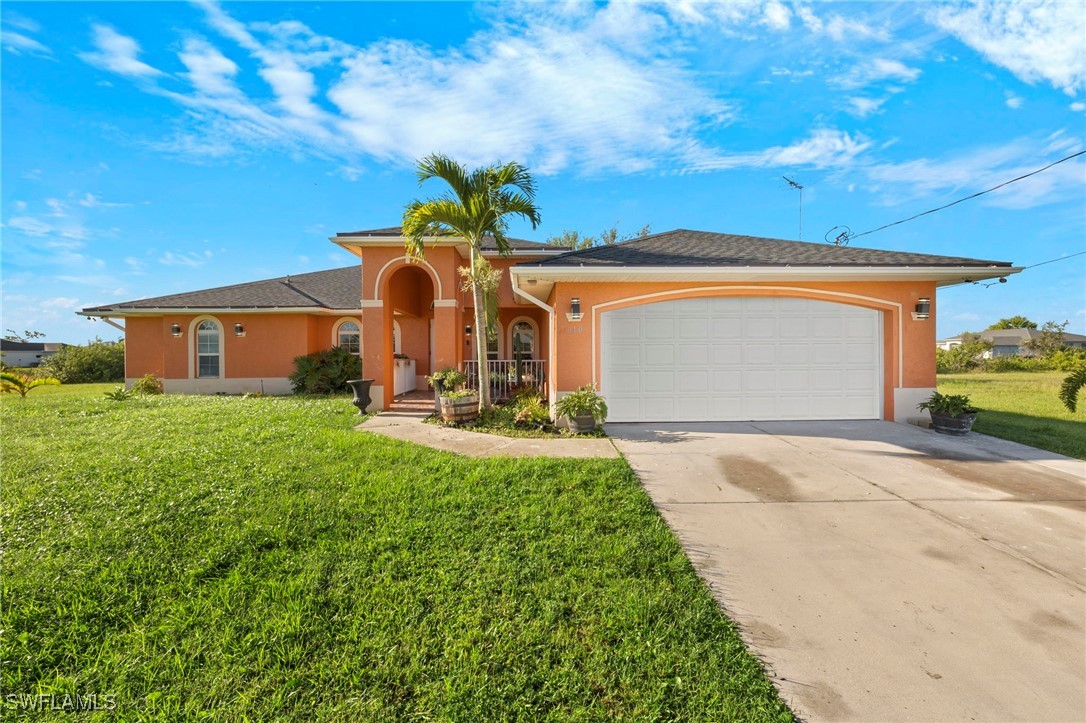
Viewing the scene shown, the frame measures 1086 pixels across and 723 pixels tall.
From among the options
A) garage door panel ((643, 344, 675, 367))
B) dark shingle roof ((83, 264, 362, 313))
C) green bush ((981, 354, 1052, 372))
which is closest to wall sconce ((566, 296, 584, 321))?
garage door panel ((643, 344, 675, 367))

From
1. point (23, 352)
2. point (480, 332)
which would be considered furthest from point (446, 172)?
point (23, 352)

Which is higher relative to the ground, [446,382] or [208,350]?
[208,350]

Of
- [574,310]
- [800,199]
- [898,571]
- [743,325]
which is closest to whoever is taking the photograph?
[898,571]

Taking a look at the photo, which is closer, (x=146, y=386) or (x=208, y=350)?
(x=146, y=386)

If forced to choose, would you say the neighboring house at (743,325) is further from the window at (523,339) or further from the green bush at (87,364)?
the green bush at (87,364)

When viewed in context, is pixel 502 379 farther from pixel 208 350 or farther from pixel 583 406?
pixel 208 350

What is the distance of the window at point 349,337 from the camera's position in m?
15.4

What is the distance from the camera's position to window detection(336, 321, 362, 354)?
15.4m

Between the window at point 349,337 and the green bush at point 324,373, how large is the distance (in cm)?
132

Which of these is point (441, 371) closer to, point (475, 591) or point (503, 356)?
point (503, 356)

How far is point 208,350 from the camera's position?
47.4 ft

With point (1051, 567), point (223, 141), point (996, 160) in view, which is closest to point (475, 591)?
point (1051, 567)

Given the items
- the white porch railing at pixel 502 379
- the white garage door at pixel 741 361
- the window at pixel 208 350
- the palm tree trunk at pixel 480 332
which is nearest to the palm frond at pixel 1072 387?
the white garage door at pixel 741 361

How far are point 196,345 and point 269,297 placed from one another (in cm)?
309
